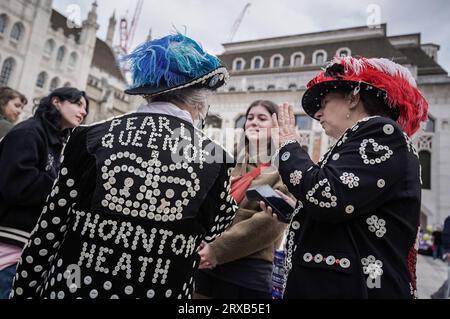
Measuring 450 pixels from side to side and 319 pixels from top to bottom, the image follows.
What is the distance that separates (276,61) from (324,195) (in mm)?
30984

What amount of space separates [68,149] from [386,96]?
179 cm

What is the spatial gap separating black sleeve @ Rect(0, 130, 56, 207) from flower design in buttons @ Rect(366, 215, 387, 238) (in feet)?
7.23

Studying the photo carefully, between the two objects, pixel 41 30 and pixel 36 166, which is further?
pixel 41 30

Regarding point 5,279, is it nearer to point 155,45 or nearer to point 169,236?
point 169,236

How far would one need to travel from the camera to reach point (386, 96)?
1741 mm

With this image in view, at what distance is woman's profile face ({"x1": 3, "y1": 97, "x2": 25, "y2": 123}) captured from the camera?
3.88 m

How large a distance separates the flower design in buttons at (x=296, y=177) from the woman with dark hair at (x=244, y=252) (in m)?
1.00

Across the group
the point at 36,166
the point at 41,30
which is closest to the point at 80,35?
the point at 41,30

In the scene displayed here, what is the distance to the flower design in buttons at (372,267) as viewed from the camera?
56.4 inches

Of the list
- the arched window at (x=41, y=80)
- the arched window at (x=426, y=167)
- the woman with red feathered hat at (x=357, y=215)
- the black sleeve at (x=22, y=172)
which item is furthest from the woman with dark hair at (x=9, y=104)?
the arched window at (x=41, y=80)

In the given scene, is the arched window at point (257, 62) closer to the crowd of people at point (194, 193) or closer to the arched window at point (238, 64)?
the arched window at point (238, 64)

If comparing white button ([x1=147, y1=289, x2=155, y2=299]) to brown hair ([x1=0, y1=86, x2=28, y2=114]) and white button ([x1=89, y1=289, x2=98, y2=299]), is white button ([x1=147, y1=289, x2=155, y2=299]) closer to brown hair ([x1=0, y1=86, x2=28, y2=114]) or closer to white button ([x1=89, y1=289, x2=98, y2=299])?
white button ([x1=89, y1=289, x2=98, y2=299])

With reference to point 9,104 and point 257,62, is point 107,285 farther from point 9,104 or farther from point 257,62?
point 257,62

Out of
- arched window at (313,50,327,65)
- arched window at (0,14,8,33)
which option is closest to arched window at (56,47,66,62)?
arched window at (0,14,8,33)
